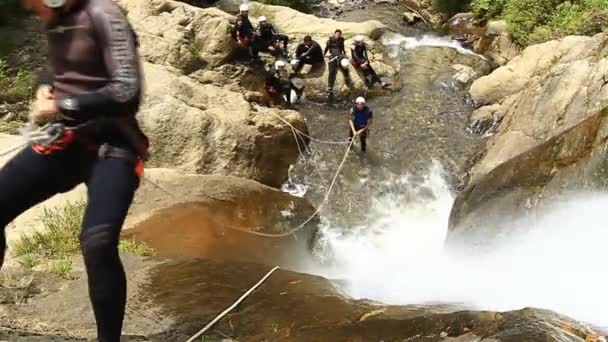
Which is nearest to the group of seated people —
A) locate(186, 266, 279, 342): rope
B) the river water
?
the river water

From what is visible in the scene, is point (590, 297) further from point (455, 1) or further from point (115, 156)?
point (455, 1)

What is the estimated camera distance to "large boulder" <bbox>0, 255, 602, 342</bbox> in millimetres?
3575

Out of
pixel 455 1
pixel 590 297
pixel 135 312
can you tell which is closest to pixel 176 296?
pixel 135 312

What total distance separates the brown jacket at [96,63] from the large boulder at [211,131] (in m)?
7.28

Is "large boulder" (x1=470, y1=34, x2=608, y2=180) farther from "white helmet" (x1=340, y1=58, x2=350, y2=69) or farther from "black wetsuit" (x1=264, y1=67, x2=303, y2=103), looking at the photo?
"black wetsuit" (x1=264, y1=67, x2=303, y2=103)

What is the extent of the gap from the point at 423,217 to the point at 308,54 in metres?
5.75

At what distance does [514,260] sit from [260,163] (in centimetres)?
492

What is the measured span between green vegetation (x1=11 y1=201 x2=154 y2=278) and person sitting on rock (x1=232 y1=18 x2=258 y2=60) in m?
8.96

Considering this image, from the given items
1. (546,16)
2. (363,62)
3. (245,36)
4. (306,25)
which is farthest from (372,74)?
(546,16)

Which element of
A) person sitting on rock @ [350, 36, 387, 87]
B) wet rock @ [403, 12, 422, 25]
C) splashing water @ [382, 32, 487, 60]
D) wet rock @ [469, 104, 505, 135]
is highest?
wet rock @ [403, 12, 422, 25]

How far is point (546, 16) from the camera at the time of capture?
16656 mm

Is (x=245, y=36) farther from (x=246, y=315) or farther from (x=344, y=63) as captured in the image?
(x=246, y=315)

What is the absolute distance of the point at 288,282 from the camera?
16.9 ft

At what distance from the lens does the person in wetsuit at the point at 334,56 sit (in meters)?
14.7
